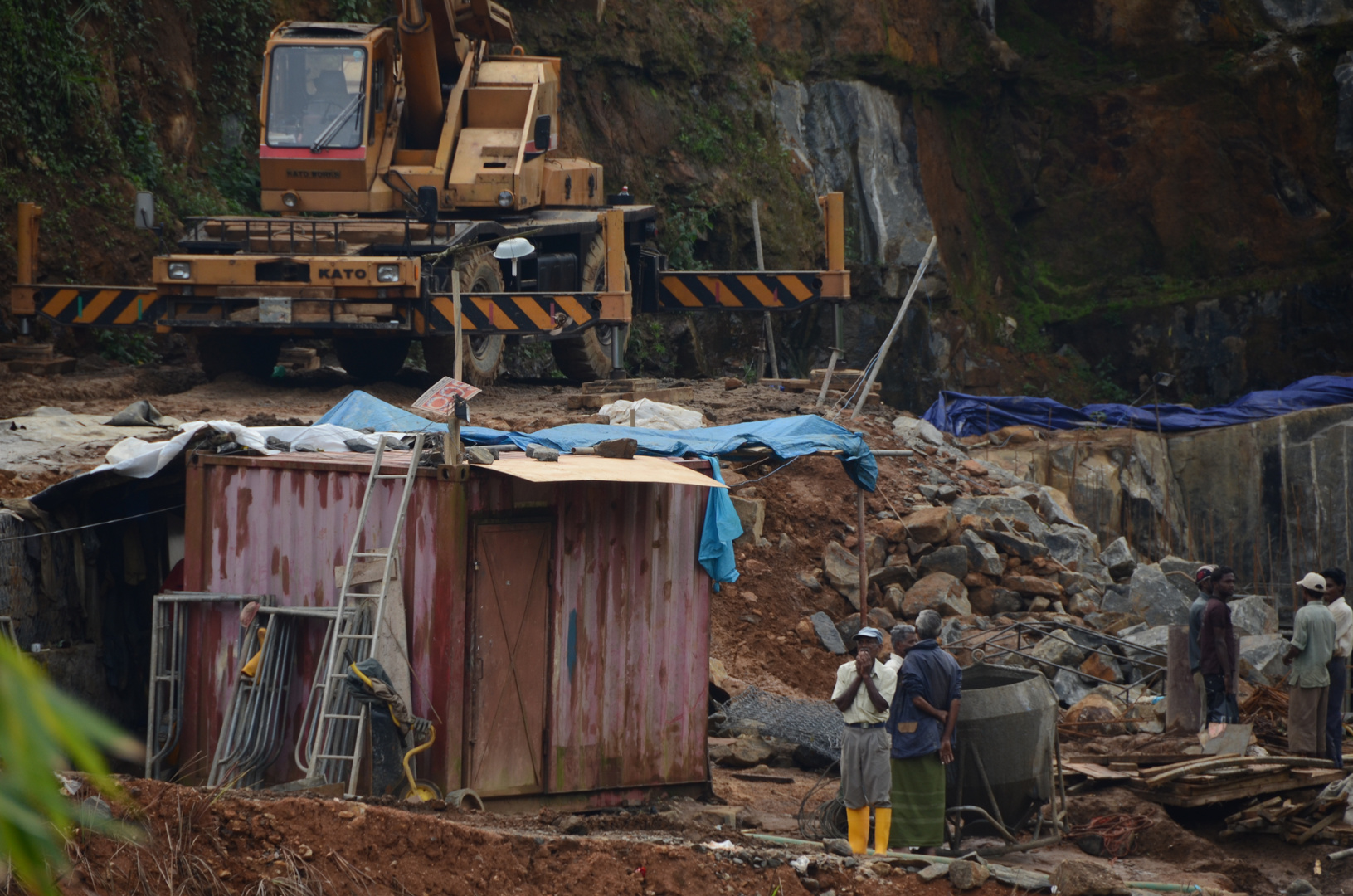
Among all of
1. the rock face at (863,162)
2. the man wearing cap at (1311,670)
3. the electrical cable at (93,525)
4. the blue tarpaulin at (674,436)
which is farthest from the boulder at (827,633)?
the rock face at (863,162)

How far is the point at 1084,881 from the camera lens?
673cm

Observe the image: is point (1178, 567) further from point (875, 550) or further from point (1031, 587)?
point (875, 550)

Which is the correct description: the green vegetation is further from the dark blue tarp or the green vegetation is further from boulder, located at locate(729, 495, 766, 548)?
the dark blue tarp

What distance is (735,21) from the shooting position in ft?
92.1

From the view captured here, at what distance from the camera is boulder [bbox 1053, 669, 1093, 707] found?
12633mm

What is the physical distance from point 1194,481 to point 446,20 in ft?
52.0

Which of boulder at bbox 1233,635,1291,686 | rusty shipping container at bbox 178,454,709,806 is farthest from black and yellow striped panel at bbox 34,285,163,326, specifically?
boulder at bbox 1233,635,1291,686

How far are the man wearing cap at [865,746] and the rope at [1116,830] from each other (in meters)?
1.76

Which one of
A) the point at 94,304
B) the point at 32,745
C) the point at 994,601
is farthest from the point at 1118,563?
the point at 32,745

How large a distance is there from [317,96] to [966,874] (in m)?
11.2

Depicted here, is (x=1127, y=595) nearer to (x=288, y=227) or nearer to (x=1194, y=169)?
(x=288, y=227)

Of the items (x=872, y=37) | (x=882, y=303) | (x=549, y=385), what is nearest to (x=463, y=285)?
(x=549, y=385)

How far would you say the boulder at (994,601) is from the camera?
14219mm

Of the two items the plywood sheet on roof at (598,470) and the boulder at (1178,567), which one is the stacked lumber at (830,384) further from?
the plywood sheet on roof at (598,470)
